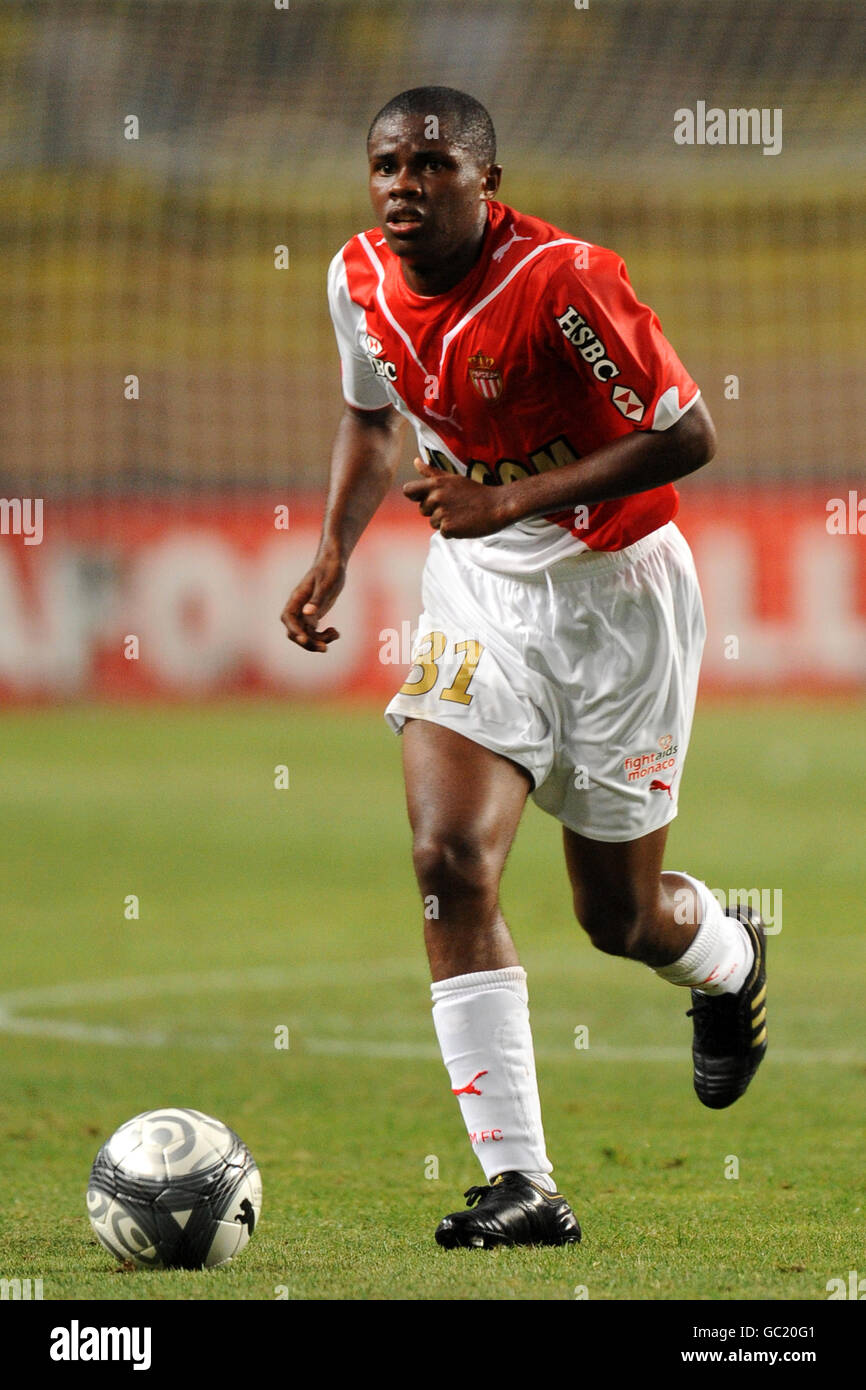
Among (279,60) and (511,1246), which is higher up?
(279,60)

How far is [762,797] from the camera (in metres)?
13.5

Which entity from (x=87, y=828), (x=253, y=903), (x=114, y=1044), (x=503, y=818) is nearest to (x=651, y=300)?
(x=87, y=828)

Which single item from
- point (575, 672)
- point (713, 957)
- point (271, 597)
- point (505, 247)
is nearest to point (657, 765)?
point (575, 672)

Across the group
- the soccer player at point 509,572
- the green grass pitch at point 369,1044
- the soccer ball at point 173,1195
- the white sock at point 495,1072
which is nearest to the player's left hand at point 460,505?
the soccer player at point 509,572

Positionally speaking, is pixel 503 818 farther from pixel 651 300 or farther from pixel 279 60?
pixel 279 60

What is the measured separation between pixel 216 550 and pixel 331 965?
1088 centimetres

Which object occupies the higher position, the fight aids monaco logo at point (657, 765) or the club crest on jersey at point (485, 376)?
the club crest on jersey at point (485, 376)

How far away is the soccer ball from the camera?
12.7 feet

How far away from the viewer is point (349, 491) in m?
4.98

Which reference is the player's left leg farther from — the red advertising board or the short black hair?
the red advertising board

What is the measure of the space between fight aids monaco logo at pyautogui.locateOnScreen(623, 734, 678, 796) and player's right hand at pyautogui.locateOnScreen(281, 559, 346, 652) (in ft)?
2.67

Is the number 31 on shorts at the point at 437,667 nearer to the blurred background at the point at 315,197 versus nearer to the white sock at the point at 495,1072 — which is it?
the white sock at the point at 495,1072

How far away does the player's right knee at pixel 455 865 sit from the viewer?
408 centimetres

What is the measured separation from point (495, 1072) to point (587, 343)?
63.8 inches
